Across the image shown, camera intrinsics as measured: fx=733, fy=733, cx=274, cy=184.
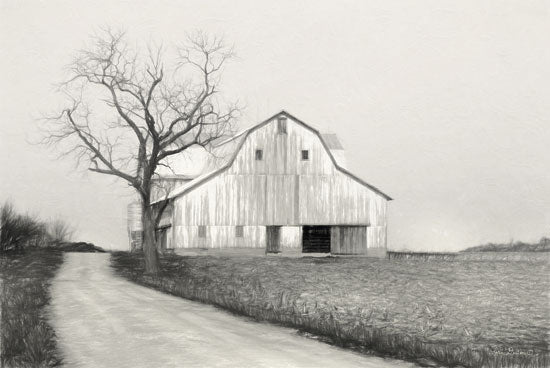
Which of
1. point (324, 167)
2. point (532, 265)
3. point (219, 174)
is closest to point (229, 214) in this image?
point (219, 174)

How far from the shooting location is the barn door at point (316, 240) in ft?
155

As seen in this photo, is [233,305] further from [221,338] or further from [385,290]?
[385,290]

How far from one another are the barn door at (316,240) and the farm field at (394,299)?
7.10 metres

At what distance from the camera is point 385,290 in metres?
26.2

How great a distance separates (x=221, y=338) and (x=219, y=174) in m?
30.2

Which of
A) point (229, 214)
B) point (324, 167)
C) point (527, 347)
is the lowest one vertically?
point (527, 347)

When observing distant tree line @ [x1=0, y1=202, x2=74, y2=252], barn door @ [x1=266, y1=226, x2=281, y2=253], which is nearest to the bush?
distant tree line @ [x1=0, y1=202, x2=74, y2=252]

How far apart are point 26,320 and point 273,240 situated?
29286 millimetres

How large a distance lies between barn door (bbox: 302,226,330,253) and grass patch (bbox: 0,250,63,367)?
18.8 metres

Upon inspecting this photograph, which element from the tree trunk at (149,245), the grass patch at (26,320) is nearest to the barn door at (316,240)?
the tree trunk at (149,245)

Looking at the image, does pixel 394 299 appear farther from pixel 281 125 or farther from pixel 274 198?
pixel 281 125

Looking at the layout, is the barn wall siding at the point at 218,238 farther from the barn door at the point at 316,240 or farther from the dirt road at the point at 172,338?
the dirt road at the point at 172,338

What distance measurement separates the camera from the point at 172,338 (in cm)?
1327

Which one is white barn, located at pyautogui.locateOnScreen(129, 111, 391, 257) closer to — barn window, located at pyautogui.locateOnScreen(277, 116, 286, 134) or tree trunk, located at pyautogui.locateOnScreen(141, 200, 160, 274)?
barn window, located at pyautogui.locateOnScreen(277, 116, 286, 134)
